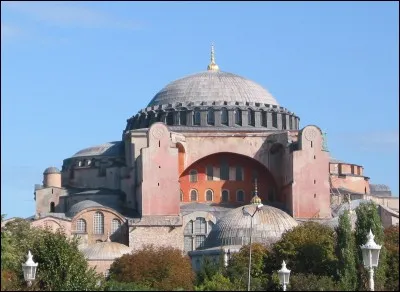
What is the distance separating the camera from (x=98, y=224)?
89.1 metres

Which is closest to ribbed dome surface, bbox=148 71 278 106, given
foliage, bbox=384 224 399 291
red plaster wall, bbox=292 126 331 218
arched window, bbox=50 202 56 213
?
red plaster wall, bbox=292 126 331 218

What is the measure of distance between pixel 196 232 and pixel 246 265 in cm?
1549

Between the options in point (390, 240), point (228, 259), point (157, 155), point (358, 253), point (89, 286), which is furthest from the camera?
point (157, 155)

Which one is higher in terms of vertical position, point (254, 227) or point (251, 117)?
point (251, 117)

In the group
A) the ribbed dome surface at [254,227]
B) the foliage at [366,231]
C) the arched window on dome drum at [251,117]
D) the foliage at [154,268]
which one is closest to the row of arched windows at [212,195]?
the arched window on dome drum at [251,117]

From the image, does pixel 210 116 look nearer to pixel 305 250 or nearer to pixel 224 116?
pixel 224 116

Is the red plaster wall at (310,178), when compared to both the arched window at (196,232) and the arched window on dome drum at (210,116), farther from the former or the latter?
the arched window on dome drum at (210,116)

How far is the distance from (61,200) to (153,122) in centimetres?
707

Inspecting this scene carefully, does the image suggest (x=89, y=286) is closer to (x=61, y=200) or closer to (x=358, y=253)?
(x=358, y=253)

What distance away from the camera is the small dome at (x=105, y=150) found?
96750 mm

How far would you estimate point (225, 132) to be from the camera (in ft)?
303

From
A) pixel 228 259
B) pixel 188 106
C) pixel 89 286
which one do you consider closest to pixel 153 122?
pixel 188 106

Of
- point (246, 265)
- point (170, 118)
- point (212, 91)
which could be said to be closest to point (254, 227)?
point (246, 265)

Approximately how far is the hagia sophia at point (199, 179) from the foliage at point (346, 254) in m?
20.6
